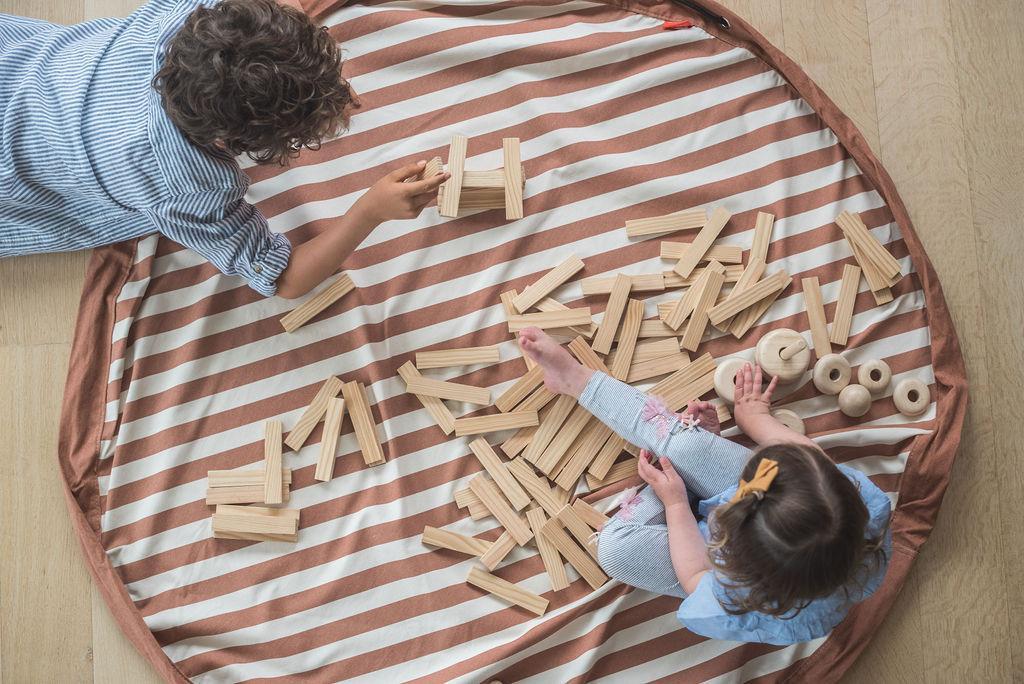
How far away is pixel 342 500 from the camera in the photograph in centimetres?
126

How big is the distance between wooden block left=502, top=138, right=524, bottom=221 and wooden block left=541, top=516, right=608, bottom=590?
1.64 ft

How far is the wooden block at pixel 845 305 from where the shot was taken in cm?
129

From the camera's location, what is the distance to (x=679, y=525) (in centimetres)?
115

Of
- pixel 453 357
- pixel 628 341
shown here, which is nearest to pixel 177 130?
pixel 453 357

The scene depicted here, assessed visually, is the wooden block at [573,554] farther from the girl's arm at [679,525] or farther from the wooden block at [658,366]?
the wooden block at [658,366]

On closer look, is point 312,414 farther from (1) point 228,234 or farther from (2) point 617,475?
(2) point 617,475

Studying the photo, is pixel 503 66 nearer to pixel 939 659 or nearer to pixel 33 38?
pixel 33 38

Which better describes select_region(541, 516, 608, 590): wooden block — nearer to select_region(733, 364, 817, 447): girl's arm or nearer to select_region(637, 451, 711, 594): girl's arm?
select_region(637, 451, 711, 594): girl's arm

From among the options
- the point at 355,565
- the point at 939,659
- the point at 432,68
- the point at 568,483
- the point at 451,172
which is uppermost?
the point at 432,68

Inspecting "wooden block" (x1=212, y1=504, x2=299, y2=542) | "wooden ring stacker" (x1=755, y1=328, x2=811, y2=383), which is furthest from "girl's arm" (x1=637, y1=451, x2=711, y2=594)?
"wooden block" (x1=212, y1=504, x2=299, y2=542)

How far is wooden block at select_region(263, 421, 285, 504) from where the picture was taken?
1.24 m

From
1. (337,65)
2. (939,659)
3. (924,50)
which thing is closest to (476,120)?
(337,65)

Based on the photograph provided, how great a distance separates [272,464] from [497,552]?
0.38 metres

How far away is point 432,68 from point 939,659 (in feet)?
4.23
